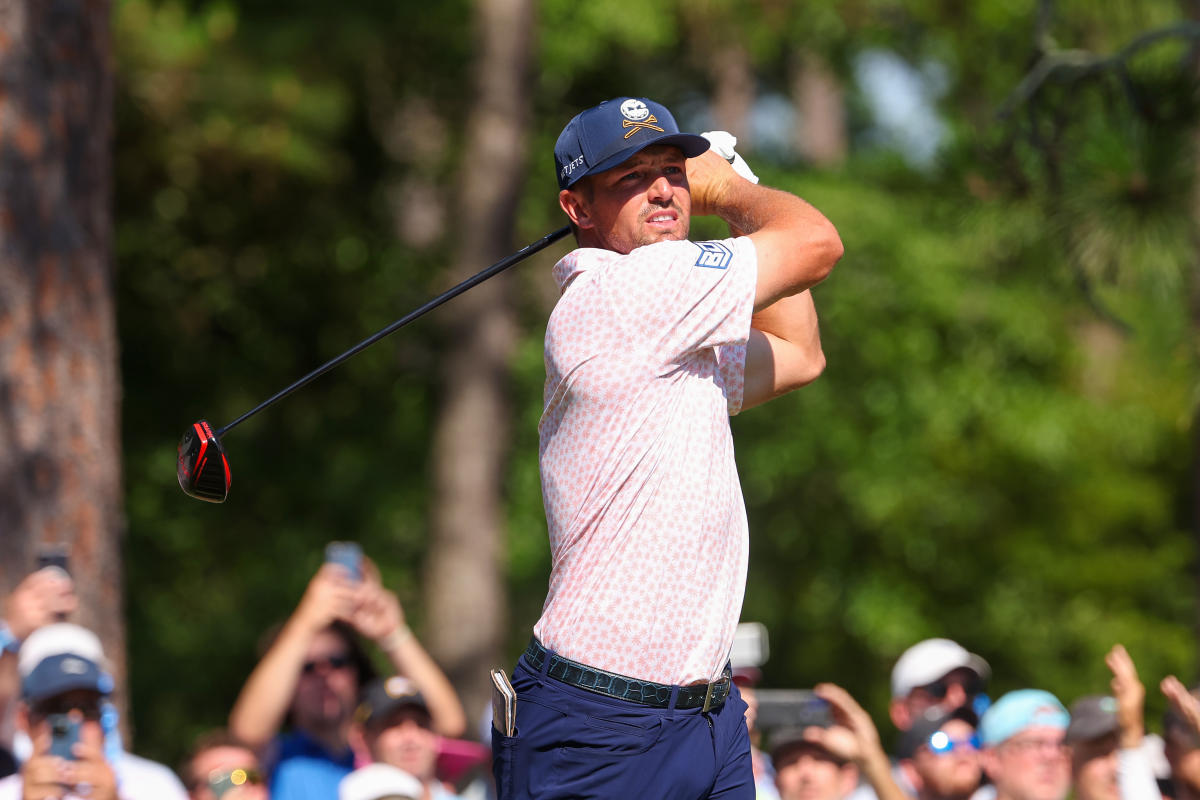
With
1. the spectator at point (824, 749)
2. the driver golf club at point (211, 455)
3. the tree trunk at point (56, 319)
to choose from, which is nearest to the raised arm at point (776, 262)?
the driver golf club at point (211, 455)

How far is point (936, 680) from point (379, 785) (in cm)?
196

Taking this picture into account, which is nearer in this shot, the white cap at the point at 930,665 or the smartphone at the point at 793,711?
the smartphone at the point at 793,711

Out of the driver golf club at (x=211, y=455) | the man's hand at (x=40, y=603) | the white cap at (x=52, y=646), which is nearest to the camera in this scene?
the driver golf club at (x=211, y=455)

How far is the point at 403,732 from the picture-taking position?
17.7 ft

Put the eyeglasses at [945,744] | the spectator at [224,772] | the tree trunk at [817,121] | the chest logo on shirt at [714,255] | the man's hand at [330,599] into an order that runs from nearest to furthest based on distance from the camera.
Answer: the chest logo on shirt at [714,255]
the spectator at [224,772]
the man's hand at [330,599]
the eyeglasses at [945,744]
the tree trunk at [817,121]

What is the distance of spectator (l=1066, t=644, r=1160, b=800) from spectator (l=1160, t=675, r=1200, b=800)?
0.07 m

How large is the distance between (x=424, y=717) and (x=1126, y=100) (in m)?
4.28

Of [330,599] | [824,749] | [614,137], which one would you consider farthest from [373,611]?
[614,137]

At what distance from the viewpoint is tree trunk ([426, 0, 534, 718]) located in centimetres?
1241

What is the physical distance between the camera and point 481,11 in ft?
42.0

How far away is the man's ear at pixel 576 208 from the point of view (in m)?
3.50

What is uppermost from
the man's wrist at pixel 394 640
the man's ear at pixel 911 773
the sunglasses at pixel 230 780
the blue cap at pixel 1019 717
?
the man's wrist at pixel 394 640

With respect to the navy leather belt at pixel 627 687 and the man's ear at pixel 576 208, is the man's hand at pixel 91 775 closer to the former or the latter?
the navy leather belt at pixel 627 687

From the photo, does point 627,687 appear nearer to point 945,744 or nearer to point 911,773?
point 945,744
